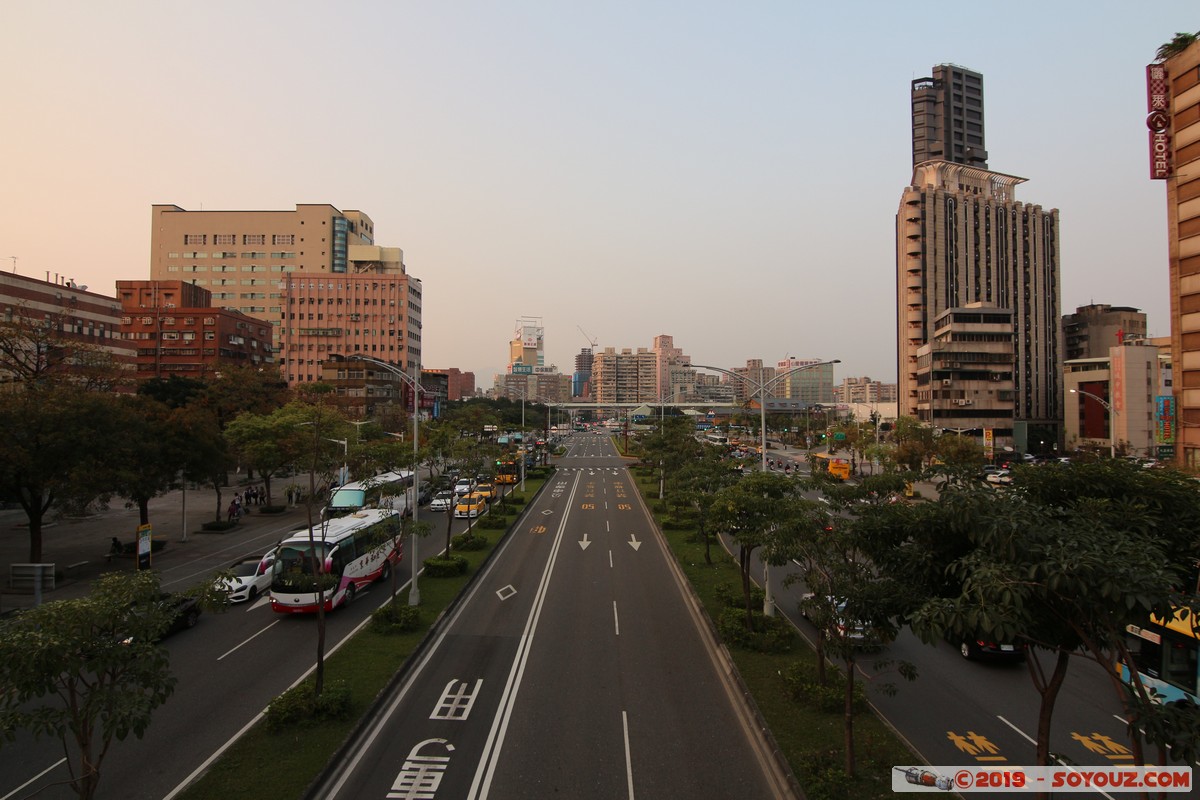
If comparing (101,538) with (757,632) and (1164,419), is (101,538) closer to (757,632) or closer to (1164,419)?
(757,632)

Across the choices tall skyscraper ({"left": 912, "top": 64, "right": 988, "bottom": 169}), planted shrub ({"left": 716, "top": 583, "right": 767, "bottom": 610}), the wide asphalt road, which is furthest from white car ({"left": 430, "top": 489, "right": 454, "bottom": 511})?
tall skyscraper ({"left": 912, "top": 64, "right": 988, "bottom": 169})

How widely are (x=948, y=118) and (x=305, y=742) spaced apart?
Result: 142m

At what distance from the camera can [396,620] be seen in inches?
735

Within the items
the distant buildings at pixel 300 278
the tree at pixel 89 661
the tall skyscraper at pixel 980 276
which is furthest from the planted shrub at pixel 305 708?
the distant buildings at pixel 300 278

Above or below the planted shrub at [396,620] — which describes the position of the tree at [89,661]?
above

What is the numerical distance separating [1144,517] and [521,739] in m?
11.0

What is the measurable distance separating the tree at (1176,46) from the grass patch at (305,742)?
49.9m

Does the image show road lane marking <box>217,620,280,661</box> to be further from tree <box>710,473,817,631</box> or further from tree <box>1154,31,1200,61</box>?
tree <box>1154,31,1200,61</box>

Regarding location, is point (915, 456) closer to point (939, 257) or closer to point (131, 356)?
point (939, 257)

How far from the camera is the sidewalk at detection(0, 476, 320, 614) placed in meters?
25.2

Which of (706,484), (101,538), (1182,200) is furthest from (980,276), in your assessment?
(101,538)

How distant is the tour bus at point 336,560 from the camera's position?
19.5 m

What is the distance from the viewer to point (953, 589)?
25.6ft

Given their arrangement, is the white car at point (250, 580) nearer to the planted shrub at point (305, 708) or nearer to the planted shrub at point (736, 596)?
the planted shrub at point (305, 708)
